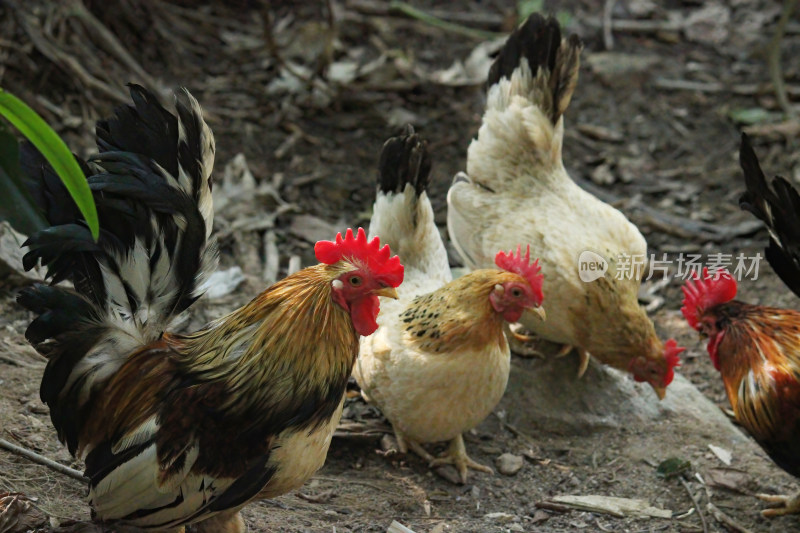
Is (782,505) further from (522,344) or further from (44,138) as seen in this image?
(44,138)

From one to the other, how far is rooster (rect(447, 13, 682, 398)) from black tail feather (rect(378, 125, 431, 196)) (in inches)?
25.0

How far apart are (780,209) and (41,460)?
3.69 m

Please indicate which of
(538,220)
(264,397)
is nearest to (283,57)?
(538,220)

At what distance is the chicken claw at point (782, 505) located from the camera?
434 cm

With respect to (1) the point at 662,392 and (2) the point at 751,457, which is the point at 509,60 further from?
(2) the point at 751,457

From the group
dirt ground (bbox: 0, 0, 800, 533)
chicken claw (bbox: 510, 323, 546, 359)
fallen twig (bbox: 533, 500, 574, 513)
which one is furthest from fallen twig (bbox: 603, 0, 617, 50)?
fallen twig (bbox: 533, 500, 574, 513)

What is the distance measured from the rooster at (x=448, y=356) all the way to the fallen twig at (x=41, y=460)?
147cm

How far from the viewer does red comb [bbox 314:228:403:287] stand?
3.32 meters

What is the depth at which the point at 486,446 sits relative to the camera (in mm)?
4766

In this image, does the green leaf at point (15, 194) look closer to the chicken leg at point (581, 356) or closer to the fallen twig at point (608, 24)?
the chicken leg at point (581, 356)

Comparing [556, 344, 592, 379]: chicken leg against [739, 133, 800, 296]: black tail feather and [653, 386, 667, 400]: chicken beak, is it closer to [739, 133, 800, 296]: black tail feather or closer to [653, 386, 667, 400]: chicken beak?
[653, 386, 667, 400]: chicken beak

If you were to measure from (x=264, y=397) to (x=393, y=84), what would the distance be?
16.2ft

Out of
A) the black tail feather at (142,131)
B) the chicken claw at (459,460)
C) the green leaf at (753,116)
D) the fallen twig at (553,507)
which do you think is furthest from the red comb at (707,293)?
the green leaf at (753,116)

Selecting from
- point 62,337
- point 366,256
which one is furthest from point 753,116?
point 62,337
